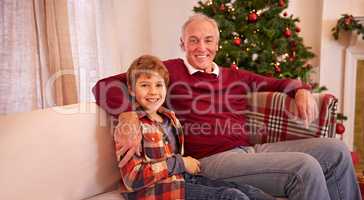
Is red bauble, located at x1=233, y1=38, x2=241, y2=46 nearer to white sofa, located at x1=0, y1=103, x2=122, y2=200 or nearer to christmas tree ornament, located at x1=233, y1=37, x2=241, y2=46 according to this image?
christmas tree ornament, located at x1=233, y1=37, x2=241, y2=46

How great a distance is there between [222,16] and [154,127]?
1296mm

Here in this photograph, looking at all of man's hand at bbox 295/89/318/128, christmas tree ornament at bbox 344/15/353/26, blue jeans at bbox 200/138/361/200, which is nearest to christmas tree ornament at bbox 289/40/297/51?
christmas tree ornament at bbox 344/15/353/26

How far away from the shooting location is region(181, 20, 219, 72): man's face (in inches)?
60.2

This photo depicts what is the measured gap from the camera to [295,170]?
1173mm

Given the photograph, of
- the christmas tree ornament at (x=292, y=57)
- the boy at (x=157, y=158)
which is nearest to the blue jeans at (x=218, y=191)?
the boy at (x=157, y=158)

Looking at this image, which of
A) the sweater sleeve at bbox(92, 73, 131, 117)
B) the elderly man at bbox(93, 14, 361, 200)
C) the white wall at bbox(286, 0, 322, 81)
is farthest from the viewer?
the white wall at bbox(286, 0, 322, 81)

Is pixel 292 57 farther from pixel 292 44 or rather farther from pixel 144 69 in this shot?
pixel 144 69

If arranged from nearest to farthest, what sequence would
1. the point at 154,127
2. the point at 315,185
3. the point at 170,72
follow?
the point at 315,185 → the point at 154,127 → the point at 170,72

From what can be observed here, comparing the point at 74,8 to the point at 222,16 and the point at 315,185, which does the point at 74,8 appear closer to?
the point at 222,16

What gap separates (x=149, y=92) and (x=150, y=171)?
0.31 meters

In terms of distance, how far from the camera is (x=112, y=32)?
9.16 feet

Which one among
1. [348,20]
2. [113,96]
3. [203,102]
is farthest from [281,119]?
[348,20]

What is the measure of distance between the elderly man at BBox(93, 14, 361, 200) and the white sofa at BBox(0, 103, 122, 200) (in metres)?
0.12

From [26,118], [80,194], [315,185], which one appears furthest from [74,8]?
[315,185]
